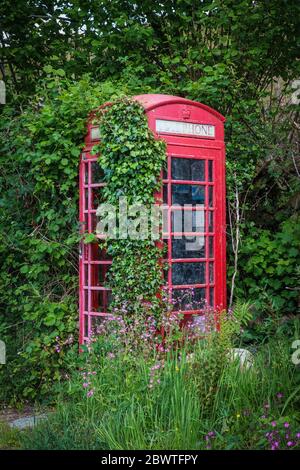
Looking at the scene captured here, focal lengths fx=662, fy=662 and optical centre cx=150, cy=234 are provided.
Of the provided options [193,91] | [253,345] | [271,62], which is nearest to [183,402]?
[253,345]

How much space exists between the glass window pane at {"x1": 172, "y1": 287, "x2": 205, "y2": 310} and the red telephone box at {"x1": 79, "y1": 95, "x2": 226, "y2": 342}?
10 millimetres

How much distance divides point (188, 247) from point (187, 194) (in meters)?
0.53

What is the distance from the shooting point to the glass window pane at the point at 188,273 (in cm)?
650

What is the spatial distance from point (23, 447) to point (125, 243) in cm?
207

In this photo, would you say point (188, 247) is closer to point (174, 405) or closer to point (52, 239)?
point (52, 239)

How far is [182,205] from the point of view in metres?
6.54

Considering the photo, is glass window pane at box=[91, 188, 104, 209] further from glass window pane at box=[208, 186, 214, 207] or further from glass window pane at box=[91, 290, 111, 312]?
glass window pane at box=[208, 186, 214, 207]

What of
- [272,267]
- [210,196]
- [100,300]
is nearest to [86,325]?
[100,300]

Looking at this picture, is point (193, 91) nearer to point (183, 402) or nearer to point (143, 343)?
point (143, 343)

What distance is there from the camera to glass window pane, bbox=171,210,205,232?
651 cm

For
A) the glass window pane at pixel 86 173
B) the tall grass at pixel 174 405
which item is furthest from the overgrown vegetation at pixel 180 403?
the glass window pane at pixel 86 173

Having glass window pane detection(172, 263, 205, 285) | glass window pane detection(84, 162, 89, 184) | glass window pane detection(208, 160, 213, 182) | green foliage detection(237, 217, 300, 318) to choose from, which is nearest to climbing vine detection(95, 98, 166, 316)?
glass window pane detection(172, 263, 205, 285)

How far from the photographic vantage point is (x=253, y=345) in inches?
275

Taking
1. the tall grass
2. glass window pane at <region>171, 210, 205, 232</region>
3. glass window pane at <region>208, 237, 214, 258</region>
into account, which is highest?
glass window pane at <region>171, 210, 205, 232</region>
